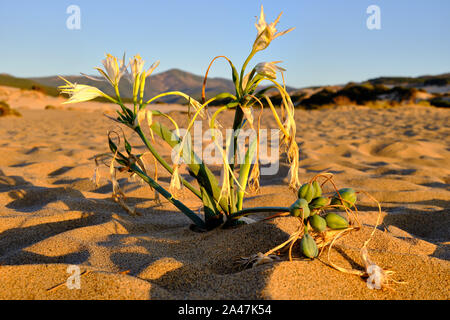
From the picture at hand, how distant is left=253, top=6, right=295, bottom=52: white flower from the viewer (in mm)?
938

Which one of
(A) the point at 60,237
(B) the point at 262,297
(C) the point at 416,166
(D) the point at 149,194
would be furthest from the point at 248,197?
(C) the point at 416,166

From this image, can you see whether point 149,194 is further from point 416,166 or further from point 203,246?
point 416,166

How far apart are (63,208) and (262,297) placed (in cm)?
129

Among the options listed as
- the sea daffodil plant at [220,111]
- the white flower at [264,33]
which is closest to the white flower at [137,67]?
the sea daffodil plant at [220,111]

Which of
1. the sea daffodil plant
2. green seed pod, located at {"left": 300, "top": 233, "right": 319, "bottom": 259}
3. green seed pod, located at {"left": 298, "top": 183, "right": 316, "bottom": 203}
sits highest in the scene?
the sea daffodil plant

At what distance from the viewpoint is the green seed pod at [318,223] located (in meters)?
0.91

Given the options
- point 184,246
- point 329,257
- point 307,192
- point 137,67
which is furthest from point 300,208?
point 137,67

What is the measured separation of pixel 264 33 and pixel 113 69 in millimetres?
470

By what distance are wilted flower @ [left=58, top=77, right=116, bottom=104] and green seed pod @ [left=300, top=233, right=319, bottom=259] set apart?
66 cm

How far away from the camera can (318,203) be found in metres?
0.93

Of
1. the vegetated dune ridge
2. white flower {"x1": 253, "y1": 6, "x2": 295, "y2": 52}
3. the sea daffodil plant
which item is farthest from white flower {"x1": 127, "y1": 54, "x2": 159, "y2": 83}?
the vegetated dune ridge

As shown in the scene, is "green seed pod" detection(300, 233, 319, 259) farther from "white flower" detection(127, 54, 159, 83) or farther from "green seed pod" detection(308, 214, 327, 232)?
"white flower" detection(127, 54, 159, 83)

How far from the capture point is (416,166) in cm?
304
